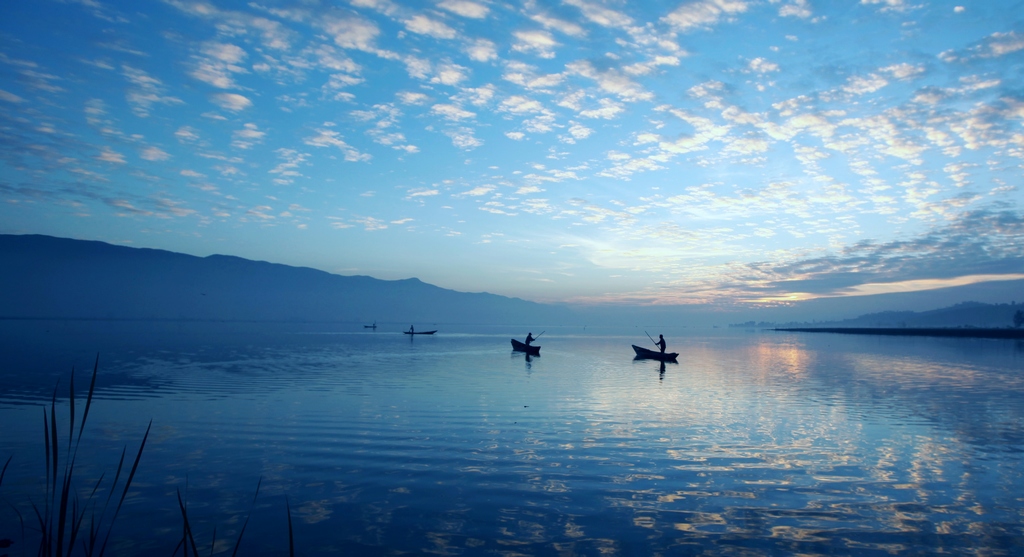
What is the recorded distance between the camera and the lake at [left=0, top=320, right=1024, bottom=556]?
28.7 feet

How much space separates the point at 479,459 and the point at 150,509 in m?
6.47

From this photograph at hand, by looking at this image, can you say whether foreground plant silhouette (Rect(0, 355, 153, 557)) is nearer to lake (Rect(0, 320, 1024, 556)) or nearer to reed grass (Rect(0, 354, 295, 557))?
reed grass (Rect(0, 354, 295, 557))

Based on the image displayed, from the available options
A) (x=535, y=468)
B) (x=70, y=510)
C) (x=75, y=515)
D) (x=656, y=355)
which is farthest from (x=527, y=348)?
(x=75, y=515)

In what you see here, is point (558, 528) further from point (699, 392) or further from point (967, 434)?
point (699, 392)

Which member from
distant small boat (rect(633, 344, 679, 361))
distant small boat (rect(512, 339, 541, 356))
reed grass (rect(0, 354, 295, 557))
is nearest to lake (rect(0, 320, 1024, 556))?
reed grass (rect(0, 354, 295, 557))

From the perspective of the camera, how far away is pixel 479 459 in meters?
13.3

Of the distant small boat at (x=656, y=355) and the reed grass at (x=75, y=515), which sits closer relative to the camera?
the reed grass at (x=75, y=515)

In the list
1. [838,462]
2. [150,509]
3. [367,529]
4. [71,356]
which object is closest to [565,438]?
[838,462]

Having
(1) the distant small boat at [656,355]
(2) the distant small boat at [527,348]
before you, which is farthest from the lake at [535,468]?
(2) the distant small boat at [527,348]

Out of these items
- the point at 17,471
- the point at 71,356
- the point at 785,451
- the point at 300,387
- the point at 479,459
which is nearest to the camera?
the point at 17,471

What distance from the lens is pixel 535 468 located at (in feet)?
41.0

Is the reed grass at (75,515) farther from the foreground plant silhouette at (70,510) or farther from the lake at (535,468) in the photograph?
the lake at (535,468)

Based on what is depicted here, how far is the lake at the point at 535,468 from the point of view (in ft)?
28.7

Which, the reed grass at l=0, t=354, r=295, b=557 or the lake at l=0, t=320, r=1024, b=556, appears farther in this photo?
the lake at l=0, t=320, r=1024, b=556
